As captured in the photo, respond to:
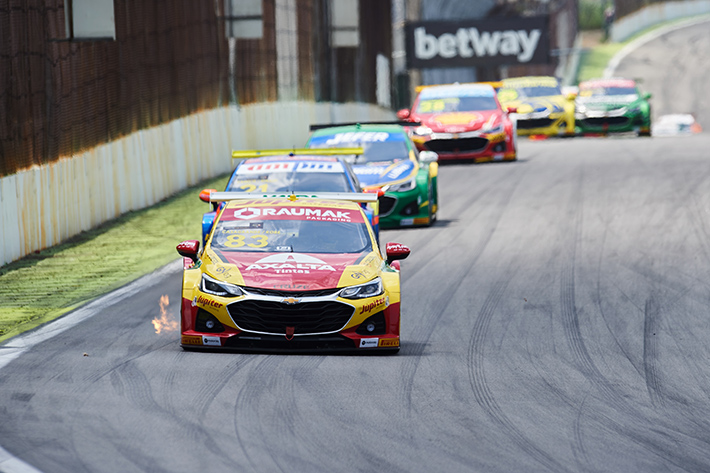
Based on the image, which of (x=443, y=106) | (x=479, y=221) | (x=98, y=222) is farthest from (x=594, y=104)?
(x=98, y=222)

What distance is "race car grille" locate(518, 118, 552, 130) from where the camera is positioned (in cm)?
3078

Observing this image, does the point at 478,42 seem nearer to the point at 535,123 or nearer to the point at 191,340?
the point at 535,123

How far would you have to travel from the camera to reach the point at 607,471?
20.0 feet

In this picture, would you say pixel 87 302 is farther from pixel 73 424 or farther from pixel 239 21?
pixel 239 21

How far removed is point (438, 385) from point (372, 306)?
3.93 ft

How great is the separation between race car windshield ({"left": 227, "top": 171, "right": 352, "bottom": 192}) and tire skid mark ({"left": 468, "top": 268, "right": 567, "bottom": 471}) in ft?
7.90

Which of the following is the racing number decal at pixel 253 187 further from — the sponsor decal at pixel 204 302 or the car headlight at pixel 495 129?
the car headlight at pixel 495 129

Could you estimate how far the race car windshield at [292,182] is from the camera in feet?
44.1

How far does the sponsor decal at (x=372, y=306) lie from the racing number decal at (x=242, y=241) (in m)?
1.20

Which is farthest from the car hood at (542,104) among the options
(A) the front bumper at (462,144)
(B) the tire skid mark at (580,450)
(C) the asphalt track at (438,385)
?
(B) the tire skid mark at (580,450)

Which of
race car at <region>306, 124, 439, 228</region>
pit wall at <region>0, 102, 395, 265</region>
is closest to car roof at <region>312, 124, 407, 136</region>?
race car at <region>306, 124, 439, 228</region>

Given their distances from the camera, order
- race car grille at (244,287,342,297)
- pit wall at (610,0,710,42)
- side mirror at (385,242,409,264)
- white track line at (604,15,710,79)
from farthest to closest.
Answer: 1. pit wall at (610,0,710,42)
2. white track line at (604,15,710,79)
3. side mirror at (385,242,409,264)
4. race car grille at (244,287,342,297)

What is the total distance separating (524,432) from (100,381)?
2.97m

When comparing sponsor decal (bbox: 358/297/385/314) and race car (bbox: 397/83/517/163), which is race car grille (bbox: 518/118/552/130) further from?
sponsor decal (bbox: 358/297/385/314)
